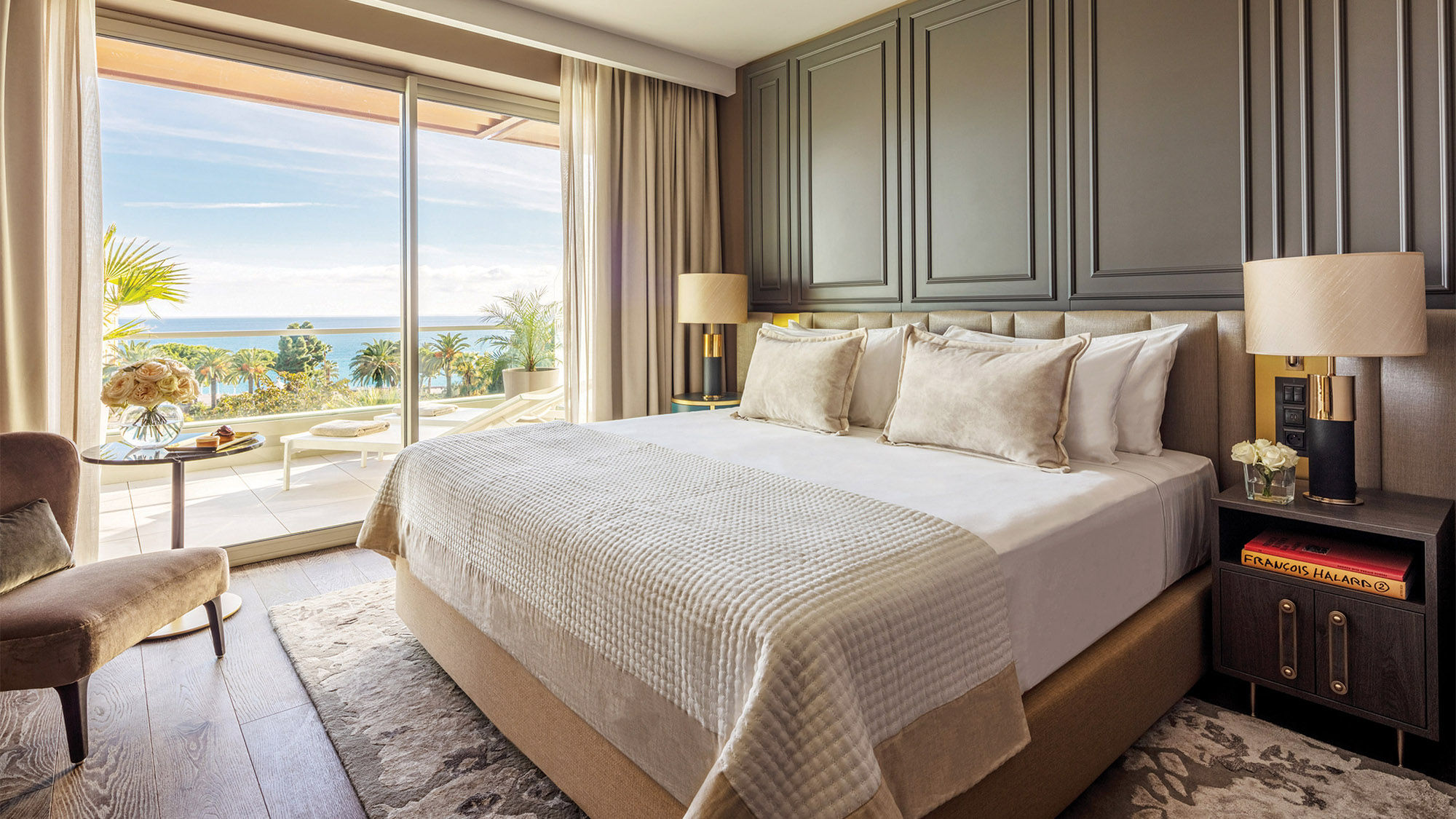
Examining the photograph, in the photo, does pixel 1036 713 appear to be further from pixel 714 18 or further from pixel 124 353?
pixel 124 353

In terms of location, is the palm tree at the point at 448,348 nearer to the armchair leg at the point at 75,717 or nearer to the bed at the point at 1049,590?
the bed at the point at 1049,590

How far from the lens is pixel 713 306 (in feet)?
13.4

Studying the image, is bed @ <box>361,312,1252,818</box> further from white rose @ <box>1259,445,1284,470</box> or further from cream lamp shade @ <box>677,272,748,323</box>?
cream lamp shade @ <box>677,272,748,323</box>

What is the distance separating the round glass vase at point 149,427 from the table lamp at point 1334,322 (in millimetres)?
3800

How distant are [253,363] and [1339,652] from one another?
4.78 metres

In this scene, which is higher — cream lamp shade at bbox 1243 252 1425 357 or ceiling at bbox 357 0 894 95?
ceiling at bbox 357 0 894 95

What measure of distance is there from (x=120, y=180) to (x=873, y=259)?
3.76m

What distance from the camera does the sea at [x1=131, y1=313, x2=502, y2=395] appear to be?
371cm

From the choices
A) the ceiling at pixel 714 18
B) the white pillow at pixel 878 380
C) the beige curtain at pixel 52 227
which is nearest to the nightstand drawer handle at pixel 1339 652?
the white pillow at pixel 878 380

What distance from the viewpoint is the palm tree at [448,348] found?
3965 mm

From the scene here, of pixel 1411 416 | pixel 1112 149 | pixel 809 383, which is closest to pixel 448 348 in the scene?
pixel 809 383

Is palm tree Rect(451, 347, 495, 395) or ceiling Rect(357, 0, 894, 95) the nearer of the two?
ceiling Rect(357, 0, 894, 95)

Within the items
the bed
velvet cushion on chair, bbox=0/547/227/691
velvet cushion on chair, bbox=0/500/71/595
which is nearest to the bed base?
the bed

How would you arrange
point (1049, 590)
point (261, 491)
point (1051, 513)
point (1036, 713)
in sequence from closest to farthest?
1. point (1036, 713)
2. point (1049, 590)
3. point (1051, 513)
4. point (261, 491)
